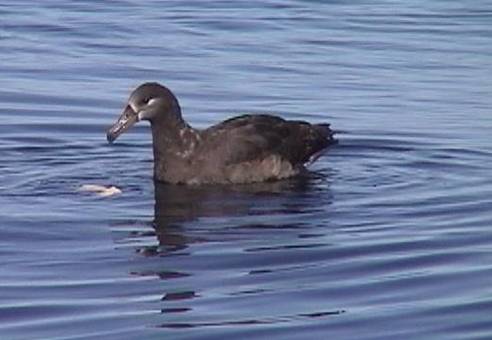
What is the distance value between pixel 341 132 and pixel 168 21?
883 cm

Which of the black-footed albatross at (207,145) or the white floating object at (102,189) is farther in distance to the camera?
the black-footed albatross at (207,145)

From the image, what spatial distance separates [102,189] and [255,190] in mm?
1350

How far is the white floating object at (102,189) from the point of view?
53.6 ft

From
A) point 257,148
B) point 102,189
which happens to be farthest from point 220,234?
point 257,148

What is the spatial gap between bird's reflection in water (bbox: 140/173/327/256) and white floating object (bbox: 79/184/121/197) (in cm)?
34

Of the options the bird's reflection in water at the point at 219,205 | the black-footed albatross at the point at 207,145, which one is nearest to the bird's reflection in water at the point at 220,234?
the bird's reflection in water at the point at 219,205

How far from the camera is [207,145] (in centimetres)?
1734

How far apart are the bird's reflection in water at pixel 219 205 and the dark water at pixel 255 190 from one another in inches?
1.3

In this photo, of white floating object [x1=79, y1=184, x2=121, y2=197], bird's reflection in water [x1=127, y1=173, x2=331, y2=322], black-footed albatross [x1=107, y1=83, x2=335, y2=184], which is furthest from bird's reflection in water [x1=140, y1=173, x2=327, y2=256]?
white floating object [x1=79, y1=184, x2=121, y2=197]

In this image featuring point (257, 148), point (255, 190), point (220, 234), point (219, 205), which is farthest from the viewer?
point (257, 148)

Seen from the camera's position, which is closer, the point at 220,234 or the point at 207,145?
the point at 220,234

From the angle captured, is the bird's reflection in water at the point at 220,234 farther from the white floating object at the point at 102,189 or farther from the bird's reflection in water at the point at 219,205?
the white floating object at the point at 102,189

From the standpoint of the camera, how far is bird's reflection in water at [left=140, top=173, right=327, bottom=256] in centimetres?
1487

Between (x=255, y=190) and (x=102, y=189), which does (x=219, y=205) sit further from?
(x=102, y=189)
